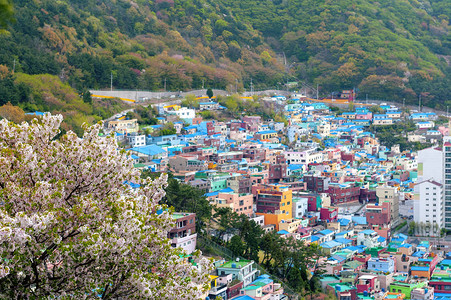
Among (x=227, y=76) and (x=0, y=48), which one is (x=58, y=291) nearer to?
Result: (x=0, y=48)

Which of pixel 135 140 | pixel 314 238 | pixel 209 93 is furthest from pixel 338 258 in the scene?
pixel 209 93

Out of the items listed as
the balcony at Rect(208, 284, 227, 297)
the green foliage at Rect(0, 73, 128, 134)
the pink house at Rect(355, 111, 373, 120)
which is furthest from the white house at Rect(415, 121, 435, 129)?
the balcony at Rect(208, 284, 227, 297)

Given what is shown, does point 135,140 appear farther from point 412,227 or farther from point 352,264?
point 352,264

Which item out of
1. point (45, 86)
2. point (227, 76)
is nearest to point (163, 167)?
point (45, 86)

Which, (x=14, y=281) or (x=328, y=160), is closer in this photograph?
(x=14, y=281)

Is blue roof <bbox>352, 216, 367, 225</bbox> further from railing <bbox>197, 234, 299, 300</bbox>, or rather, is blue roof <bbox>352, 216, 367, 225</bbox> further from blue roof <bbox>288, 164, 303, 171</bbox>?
railing <bbox>197, 234, 299, 300</bbox>
